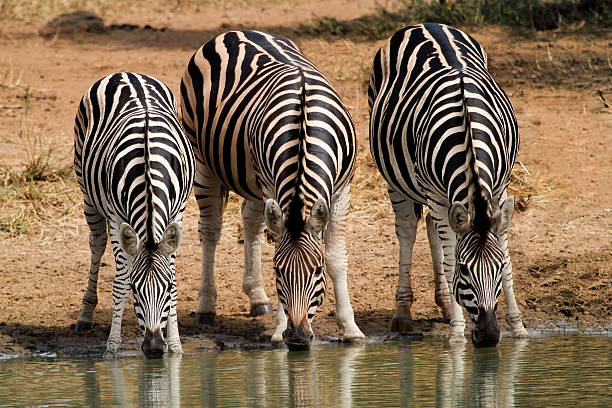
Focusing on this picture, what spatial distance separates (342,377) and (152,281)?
1.57 meters

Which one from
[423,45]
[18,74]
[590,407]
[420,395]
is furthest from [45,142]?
[590,407]

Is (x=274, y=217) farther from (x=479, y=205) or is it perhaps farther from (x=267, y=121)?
(x=479, y=205)

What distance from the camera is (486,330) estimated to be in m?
6.84

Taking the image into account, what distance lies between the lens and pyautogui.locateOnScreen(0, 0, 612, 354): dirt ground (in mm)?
8977

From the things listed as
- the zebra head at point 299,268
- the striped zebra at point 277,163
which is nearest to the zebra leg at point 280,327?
the striped zebra at point 277,163

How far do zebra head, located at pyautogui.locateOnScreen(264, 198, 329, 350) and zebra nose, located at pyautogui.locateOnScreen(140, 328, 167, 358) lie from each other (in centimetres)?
89

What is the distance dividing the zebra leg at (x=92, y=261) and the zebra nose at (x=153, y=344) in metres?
1.84

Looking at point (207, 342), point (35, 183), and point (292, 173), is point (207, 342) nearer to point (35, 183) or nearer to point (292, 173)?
point (292, 173)

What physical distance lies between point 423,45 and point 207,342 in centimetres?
320

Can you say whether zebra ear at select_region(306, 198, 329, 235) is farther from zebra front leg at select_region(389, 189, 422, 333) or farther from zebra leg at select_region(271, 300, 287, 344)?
zebra front leg at select_region(389, 189, 422, 333)

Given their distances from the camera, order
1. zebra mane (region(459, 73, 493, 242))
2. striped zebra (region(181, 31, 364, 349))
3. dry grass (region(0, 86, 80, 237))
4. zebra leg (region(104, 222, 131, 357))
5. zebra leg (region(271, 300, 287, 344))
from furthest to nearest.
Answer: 1. dry grass (region(0, 86, 80, 237))
2. zebra leg (region(271, 300, 287, 344))
3. zebra leg (region(104, 222, 131, 357))
4. striped zebra (region(181, 31, 364, 349))
5. zebra mane (region(459, 73, 493, 242))

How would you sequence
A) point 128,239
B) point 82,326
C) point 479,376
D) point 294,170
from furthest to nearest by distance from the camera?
point 82,326 → point 294,170 → point 128,239 → point 479,376

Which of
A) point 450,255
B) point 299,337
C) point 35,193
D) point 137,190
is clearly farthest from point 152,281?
point 35,193

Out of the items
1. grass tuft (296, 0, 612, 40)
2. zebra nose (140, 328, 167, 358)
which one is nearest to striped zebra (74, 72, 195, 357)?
zebra nose (140, 328, 167, 358)
